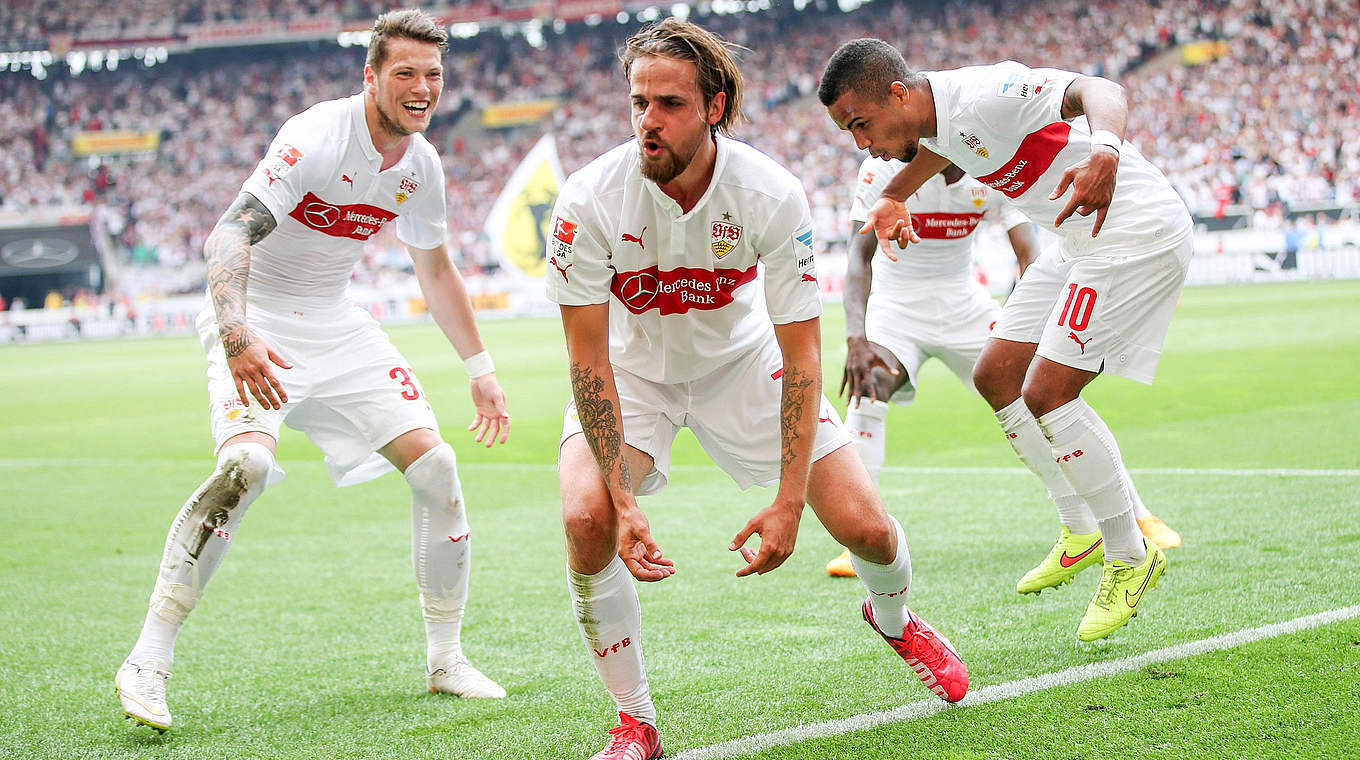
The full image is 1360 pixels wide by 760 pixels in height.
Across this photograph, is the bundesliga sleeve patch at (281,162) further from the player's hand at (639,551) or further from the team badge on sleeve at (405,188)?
the player's hand at (639,551)

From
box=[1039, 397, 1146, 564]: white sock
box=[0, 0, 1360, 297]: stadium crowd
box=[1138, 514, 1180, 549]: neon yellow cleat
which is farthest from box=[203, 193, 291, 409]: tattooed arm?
box=[0, 0, 1360, 297]: stadium crowd

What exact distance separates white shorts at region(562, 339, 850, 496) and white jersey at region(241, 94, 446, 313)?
154 centimetres

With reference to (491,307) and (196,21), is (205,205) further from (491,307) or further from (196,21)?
(491,307)

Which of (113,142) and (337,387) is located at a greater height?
(337,387)

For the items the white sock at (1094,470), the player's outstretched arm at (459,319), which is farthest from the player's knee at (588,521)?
the white sock at (1094,470)

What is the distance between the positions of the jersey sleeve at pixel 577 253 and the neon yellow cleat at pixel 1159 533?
11.5ft

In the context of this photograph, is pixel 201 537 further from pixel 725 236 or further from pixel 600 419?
pixel 725 236

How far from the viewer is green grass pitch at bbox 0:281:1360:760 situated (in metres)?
3.78

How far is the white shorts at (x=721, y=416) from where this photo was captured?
12.8 ft

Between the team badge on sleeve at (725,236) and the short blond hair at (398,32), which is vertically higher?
the short blond hair at (398,32)

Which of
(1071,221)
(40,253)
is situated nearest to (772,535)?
(1071,221)

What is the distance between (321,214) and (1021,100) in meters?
2.71

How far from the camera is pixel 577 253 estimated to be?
353 centimetres

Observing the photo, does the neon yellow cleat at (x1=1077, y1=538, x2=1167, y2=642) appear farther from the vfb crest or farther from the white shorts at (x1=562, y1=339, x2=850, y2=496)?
the vfb crest
